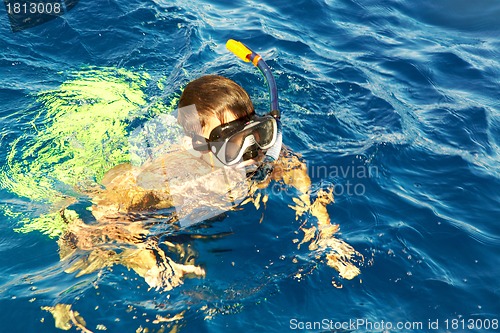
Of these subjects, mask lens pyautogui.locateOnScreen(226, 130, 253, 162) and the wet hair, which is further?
the wet hair

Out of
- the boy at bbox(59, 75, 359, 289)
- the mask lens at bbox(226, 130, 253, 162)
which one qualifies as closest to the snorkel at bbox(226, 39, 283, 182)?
the boy at bbox(59, 75, 359, 289)

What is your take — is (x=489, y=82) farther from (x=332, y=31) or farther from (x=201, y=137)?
(x=201, y=137)

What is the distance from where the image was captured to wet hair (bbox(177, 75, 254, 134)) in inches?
134

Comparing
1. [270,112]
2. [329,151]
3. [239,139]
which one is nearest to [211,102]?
[239,139]

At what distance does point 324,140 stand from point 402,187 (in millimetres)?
847

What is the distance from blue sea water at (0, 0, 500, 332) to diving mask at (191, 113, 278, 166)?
62 cm

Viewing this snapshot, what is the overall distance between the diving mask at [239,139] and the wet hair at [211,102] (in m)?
0.07

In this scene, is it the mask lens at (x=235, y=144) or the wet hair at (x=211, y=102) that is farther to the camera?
the wet hair at (x=211, y=102)

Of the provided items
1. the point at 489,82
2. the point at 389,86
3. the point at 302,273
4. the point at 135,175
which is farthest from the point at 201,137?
the point at 489,82

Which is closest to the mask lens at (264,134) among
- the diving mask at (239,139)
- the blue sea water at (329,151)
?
the diving mask at (239,139)

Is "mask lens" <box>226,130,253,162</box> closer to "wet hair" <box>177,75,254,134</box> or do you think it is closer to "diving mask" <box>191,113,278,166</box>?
"diving mask" <box>191,113,278,166</box>

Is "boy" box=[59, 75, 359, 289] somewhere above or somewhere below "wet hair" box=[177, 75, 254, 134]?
below

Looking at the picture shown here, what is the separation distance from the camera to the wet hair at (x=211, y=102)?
134 inches

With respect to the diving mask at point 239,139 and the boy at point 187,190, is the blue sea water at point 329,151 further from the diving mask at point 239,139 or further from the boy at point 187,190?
the diving mask at point 239,139
